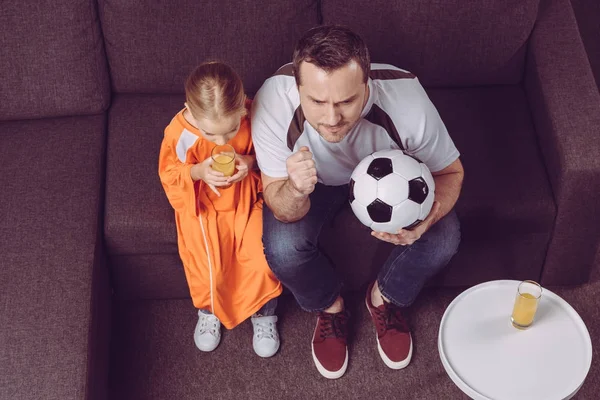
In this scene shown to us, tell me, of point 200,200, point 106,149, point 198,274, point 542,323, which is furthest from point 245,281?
point 542,323

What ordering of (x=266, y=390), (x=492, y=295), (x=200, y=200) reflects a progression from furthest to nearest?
1. (x=266, y=390)
2. (x=200, y=200)
3. (x=492, y=295)

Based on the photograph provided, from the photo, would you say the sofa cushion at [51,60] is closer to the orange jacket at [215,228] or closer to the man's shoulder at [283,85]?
the orange jacket at [215,228]

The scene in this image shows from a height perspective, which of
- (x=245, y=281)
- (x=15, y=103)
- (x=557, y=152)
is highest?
(x=557, y=152)

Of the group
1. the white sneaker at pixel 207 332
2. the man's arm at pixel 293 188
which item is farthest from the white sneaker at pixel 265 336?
the man's arm at pixel 293 188

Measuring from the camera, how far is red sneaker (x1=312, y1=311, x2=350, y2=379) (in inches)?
91.3

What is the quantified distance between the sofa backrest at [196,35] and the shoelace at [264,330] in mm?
768

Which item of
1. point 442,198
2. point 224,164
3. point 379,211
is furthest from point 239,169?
point 442,198

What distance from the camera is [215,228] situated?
2148 mm

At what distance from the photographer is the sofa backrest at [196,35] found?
2324mm

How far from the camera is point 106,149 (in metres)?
2.40

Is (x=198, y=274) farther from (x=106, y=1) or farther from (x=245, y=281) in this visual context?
(x=106, y=1)

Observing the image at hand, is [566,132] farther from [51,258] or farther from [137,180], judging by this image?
[51,258]

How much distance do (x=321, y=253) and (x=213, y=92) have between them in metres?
0.60

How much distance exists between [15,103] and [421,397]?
1.52 m
